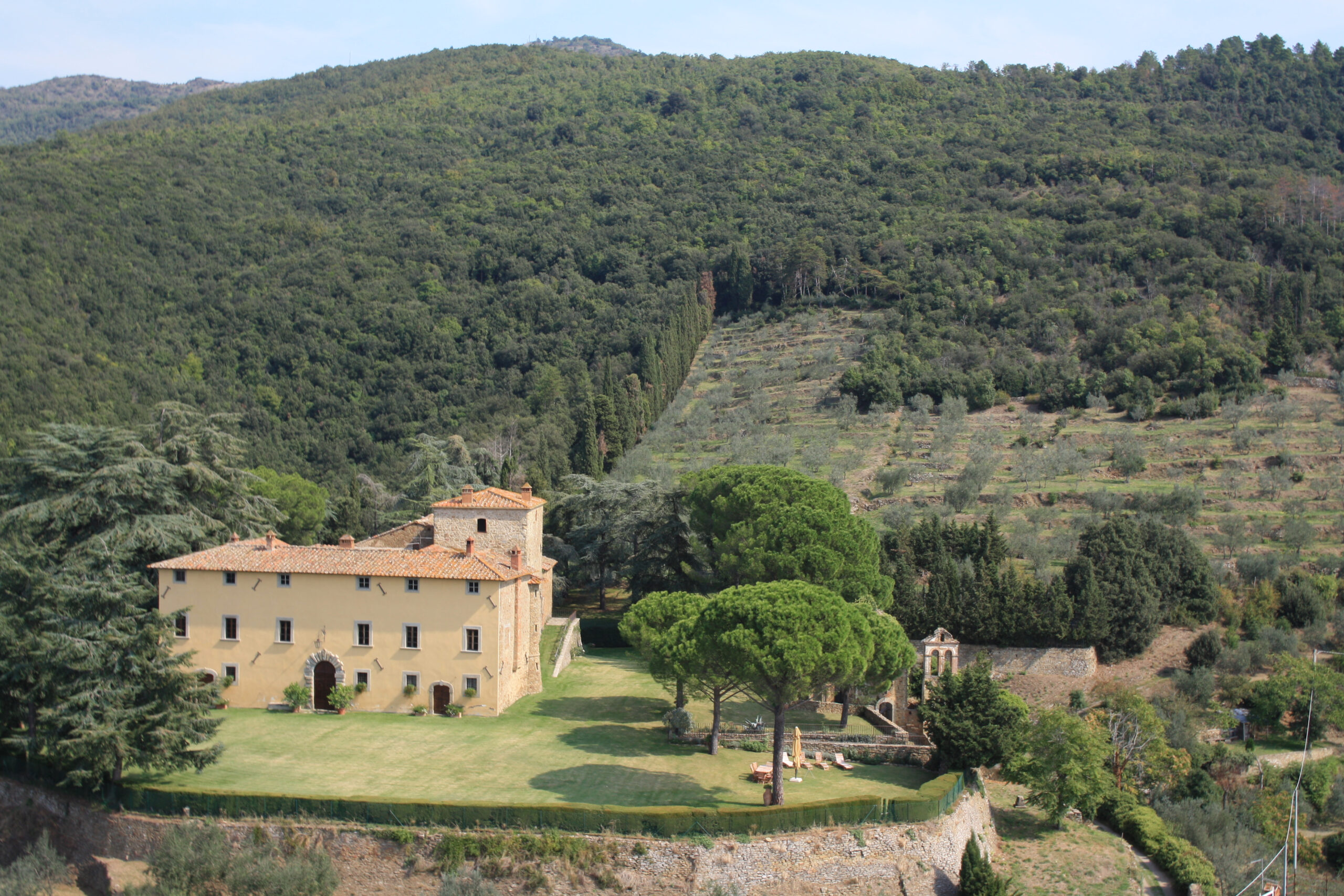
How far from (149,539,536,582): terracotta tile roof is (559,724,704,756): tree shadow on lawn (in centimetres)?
557

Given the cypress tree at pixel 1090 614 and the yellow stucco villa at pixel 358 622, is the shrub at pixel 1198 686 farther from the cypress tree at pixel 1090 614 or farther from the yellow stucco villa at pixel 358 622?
the yellow stucco villa at pixel 358 622

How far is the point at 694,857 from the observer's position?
25.2 meters

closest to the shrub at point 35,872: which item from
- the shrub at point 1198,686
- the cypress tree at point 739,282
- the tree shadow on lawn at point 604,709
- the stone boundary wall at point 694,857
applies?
the stone boundary wall at point 694,857

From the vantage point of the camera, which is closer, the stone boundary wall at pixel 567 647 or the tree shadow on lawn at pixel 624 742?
the tree shadow on lawn at pixel 624 742

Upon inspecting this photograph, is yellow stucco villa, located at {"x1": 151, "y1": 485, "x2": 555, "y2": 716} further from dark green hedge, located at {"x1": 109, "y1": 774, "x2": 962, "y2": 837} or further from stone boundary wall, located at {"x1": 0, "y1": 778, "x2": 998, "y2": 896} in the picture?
dark green hedge, located at {"x1": 109, "y1": 774, "x2": 962, "y2": 837}

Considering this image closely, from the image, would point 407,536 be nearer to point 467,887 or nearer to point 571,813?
point 571,813

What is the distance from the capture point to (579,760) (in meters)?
30.7

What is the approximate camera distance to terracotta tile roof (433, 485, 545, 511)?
40.4 m

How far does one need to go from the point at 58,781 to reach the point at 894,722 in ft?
81.9

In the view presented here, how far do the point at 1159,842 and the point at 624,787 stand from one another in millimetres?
14968

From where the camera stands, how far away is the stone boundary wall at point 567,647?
137ft

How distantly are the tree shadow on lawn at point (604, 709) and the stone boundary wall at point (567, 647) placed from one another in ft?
11.3

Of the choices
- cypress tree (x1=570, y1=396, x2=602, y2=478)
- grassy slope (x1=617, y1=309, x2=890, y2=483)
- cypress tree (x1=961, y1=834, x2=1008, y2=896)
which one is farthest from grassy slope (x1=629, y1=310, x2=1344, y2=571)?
cypress tree (x1=961, y1=834, x2=1008, y2=896)

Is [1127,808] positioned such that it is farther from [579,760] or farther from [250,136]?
[250,136]
